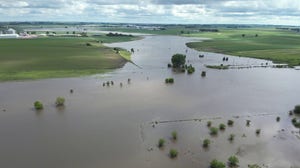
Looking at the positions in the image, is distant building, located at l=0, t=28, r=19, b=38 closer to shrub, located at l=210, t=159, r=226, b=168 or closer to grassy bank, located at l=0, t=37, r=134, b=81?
grassy bank, located at l=0, t=37, r=134, b=81

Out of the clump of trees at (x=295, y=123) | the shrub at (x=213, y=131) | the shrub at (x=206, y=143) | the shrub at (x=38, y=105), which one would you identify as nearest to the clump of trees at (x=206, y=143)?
the shrub at (x=206, y=143)

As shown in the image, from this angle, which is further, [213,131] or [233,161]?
[213,131]

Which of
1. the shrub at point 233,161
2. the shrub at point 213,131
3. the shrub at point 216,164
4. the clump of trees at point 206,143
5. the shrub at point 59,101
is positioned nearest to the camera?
the shrub at point 216,164

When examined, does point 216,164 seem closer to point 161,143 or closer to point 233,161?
point 233,161

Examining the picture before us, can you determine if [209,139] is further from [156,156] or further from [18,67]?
[18,67]

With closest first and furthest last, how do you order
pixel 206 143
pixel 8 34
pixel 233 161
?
pixel 233 161 < pixel 206 143 < pixel 8 34

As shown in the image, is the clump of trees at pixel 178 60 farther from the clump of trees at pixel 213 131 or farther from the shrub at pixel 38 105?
the clump of trees at pixel 213 131

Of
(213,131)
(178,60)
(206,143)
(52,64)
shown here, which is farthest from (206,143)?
(52,64)

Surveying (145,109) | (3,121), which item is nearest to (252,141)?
(145,109)
